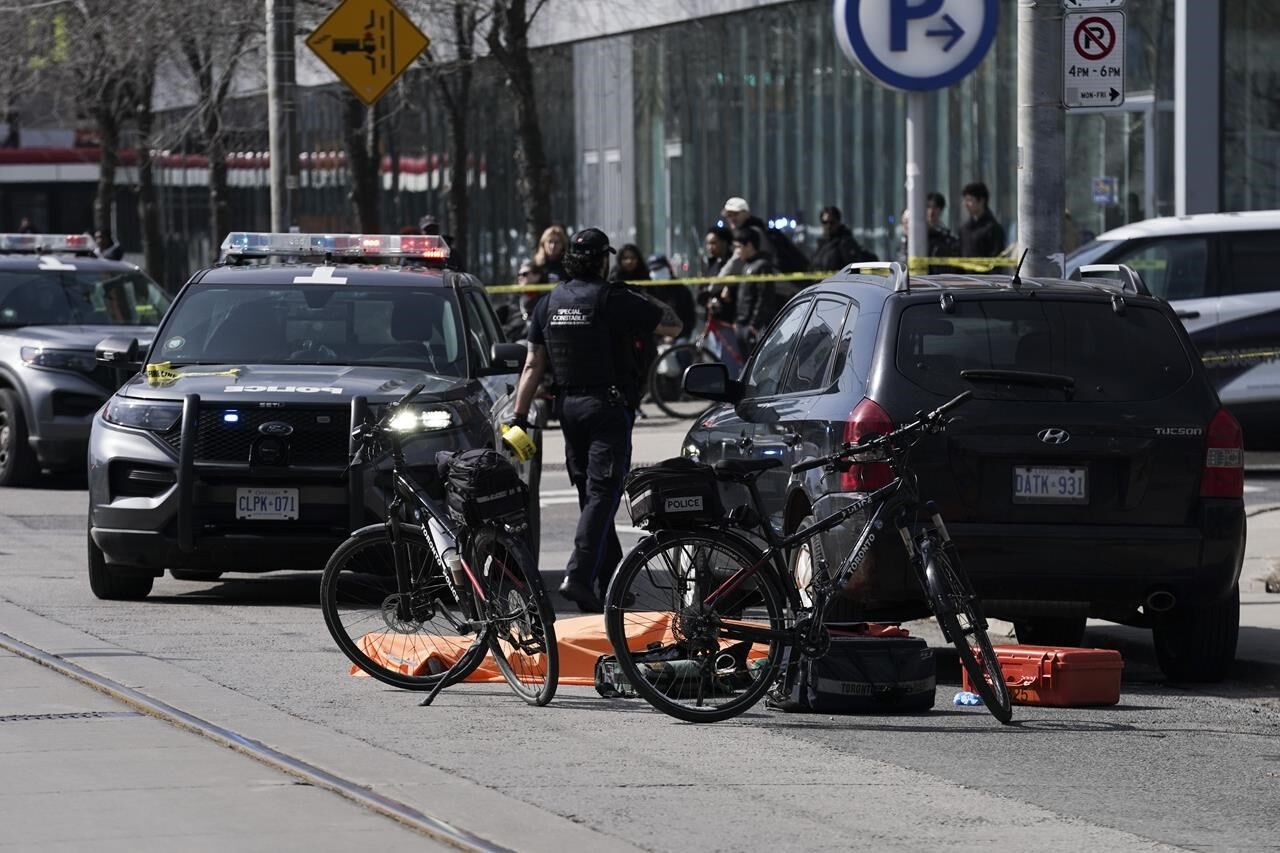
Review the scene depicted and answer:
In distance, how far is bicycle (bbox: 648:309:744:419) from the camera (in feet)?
76.6

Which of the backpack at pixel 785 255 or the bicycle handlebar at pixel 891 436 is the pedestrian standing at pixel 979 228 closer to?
the backpack at pixel 785 255

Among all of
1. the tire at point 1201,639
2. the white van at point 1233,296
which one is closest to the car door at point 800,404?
the tire at point 1201,639

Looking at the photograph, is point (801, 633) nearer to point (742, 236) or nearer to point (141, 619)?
point (141, 619)

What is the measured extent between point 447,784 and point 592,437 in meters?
4.04

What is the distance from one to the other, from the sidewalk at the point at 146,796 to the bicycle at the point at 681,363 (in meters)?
14.9

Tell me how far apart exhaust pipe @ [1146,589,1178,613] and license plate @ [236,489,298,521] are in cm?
423

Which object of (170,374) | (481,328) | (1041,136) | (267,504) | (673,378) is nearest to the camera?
(1041,136)

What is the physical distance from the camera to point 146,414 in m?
11.9

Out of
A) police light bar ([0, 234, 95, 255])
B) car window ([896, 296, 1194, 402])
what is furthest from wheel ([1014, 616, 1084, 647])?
police light bar ([0, 234, 95, 255])

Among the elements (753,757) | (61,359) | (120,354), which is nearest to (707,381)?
(753,757)

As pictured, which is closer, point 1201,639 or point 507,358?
point 1201,639

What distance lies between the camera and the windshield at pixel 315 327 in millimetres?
12719

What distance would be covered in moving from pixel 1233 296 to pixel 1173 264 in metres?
0.51

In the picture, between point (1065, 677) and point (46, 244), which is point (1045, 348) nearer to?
point (1065, 677)
